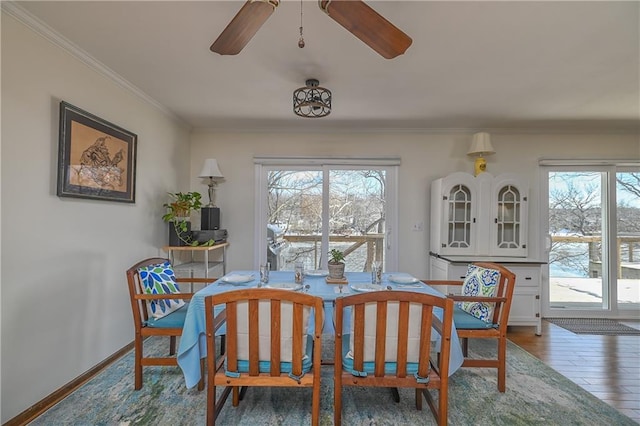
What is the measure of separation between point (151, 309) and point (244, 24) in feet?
6.24

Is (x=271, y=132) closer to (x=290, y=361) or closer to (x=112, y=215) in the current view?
(x=112, y=215)

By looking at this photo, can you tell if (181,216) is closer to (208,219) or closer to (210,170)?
(208,219)

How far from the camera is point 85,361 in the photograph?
2168 millimetres

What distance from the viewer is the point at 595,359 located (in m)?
2.61

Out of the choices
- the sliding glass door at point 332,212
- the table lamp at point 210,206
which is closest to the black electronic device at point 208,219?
the table lamp at point 210,206

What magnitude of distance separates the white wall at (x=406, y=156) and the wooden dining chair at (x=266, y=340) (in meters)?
2.37

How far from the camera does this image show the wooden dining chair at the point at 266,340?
1.43 m

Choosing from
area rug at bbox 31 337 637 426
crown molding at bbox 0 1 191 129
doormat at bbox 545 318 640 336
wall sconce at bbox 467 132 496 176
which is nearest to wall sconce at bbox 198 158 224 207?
→ crown molding at bbox 0 1 191 129

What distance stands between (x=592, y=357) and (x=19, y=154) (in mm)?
4549

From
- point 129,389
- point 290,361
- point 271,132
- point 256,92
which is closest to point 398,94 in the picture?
point 256,92

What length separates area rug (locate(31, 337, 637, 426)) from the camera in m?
1.77

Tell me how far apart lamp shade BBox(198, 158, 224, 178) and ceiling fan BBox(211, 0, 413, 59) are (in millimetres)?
2165

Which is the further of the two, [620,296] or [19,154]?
[620,296]

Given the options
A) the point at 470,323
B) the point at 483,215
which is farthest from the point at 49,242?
the point at 483,215
